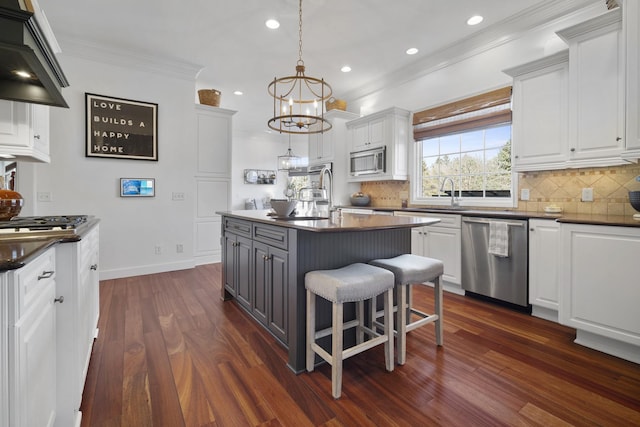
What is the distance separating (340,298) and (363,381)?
1.89 feet

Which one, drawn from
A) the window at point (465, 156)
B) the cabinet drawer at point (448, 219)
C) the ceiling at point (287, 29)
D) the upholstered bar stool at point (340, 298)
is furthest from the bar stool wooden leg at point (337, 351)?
the ceiling at point (287, 29)

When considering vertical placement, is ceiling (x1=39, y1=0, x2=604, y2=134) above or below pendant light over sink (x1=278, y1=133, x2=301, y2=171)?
above

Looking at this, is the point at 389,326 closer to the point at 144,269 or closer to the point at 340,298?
the point at 340,298

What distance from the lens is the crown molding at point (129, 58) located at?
361cm

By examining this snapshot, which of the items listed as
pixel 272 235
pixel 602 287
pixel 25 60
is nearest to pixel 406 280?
pixel 272 235

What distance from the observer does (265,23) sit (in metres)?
3.29

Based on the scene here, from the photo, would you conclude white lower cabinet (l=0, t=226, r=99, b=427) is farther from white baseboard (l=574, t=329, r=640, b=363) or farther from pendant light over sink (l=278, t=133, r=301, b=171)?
pendant light over sink (l=278, t=133, r=301, b=171)

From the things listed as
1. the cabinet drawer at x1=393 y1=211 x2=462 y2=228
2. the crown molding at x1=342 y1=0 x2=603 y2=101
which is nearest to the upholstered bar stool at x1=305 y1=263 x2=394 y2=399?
the cabinet drawer at x1=393 y1=211 x2=462 y2=228

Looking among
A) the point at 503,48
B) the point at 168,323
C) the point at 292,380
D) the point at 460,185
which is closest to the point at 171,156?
the point at 168,323

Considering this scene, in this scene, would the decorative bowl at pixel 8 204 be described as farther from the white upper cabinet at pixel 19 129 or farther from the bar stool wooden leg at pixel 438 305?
the bar stool wooden leg at pixel 438 305

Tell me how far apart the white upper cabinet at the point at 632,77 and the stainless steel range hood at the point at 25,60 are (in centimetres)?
348

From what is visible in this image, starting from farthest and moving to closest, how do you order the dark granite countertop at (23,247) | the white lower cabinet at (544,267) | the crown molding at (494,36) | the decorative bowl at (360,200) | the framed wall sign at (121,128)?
the decorative bowl at (360,200)
the framed wall sign at (121,128)
the crown molding at (494,36)
the white lower cabinet at (544,267)
the dark granite countertop at (23,247)

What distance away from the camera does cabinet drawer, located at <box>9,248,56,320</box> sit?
853 mm

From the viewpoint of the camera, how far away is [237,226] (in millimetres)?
2727
